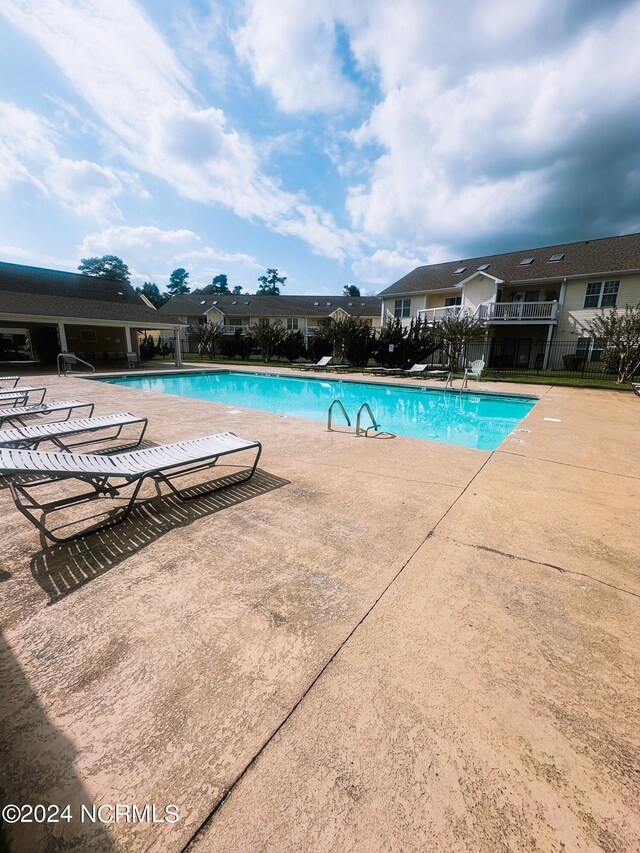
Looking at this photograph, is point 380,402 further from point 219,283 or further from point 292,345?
point 219,283

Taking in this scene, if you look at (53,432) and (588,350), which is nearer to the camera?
(53,432)

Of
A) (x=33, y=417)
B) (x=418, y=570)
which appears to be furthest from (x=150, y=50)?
(x=418, y=570)

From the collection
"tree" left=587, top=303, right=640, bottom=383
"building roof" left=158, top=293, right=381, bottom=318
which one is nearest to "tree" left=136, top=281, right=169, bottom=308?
"building roof" left=158, top=293, right=381, bottom=318

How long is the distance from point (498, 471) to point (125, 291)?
33362 millimetres

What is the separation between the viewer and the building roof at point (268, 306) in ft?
147

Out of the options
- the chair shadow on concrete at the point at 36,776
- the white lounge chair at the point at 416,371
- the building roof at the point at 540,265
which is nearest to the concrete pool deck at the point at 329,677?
the chair shadow on concrete at the point at 36,776

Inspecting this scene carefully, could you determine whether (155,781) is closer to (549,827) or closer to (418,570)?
(549,827)

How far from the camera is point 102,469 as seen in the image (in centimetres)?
334

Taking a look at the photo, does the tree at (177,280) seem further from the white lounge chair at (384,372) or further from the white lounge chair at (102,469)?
the white lounge chair at (102,469)

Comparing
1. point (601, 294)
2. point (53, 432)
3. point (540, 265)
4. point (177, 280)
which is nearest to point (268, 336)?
point (540, 265)

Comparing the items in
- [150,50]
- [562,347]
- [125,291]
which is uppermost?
[150,50]

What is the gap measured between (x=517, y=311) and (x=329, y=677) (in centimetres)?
2652

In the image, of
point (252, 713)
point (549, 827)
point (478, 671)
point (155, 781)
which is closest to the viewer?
point (549, 827)

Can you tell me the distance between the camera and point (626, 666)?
1959 millimetres
